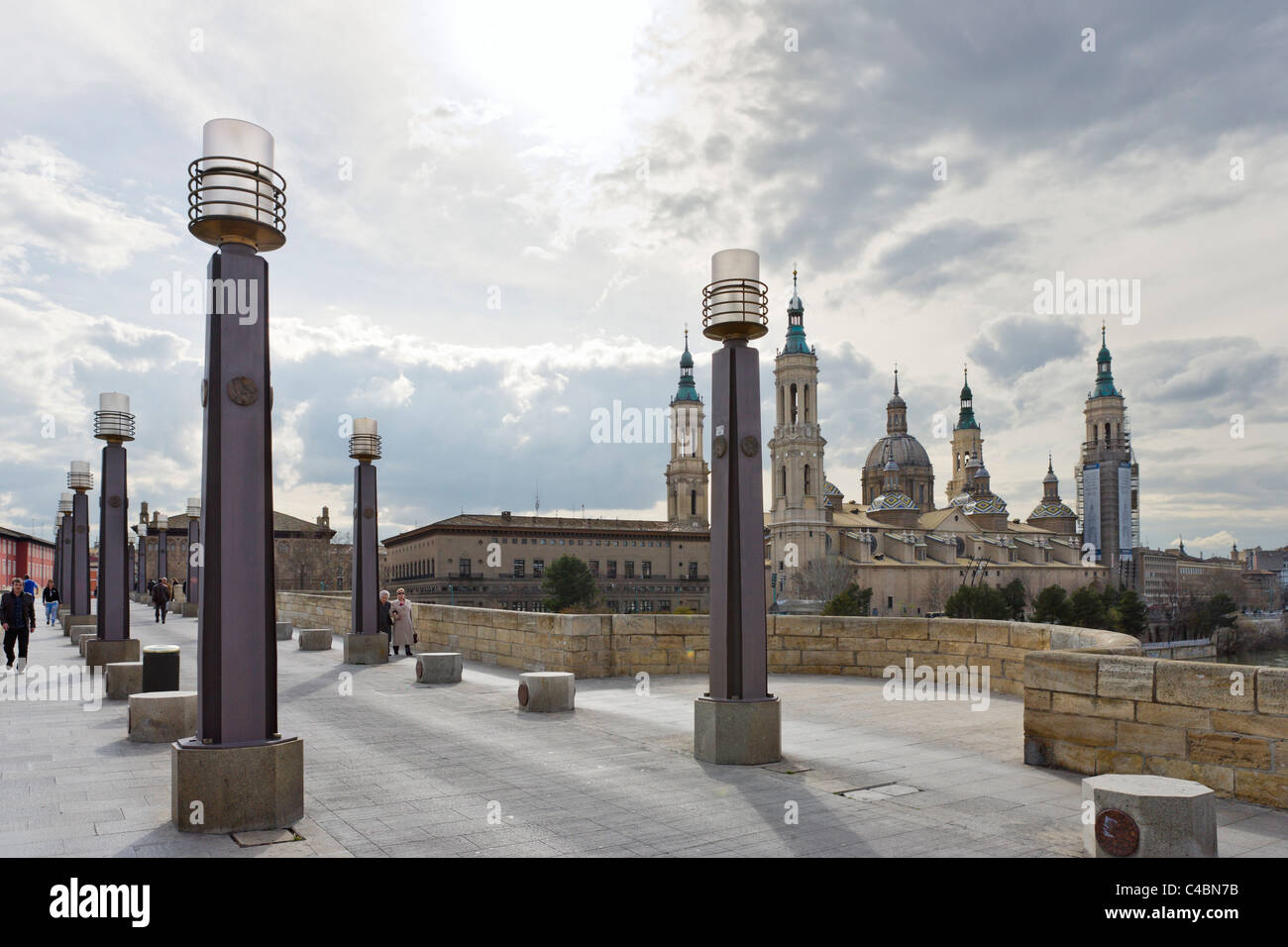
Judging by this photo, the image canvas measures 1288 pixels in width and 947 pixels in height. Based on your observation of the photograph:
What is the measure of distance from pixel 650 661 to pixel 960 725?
6495 millimetres

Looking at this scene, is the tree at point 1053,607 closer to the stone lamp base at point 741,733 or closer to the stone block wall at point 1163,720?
the stone block wall at point 1163,720

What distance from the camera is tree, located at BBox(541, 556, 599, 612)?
8806 cm

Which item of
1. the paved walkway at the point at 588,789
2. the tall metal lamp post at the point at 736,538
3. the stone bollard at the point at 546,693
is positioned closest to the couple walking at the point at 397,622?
the paved walkway at the point at 588,789

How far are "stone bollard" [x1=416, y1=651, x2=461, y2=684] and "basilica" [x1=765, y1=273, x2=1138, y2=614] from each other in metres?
91.5

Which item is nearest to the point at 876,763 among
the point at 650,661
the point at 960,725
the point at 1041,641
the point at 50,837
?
the point at 960,725

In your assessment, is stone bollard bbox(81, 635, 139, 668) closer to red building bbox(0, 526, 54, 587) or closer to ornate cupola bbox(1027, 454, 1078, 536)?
red building bbox(0, 526, 54, 587)

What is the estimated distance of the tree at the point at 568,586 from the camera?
289ft

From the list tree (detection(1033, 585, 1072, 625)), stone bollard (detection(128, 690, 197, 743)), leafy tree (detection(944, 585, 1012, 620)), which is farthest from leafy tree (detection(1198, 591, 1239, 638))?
stone bollard (detection(128, 690, 197, 743))

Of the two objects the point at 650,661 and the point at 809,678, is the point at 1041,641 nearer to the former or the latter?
the point at 809,678

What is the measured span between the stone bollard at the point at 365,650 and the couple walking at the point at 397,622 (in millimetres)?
1391

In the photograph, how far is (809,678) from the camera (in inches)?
593

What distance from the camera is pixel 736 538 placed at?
8.77 metres

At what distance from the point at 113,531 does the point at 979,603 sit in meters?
79.4

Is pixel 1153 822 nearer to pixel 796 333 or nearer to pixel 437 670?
pixel 437 670
